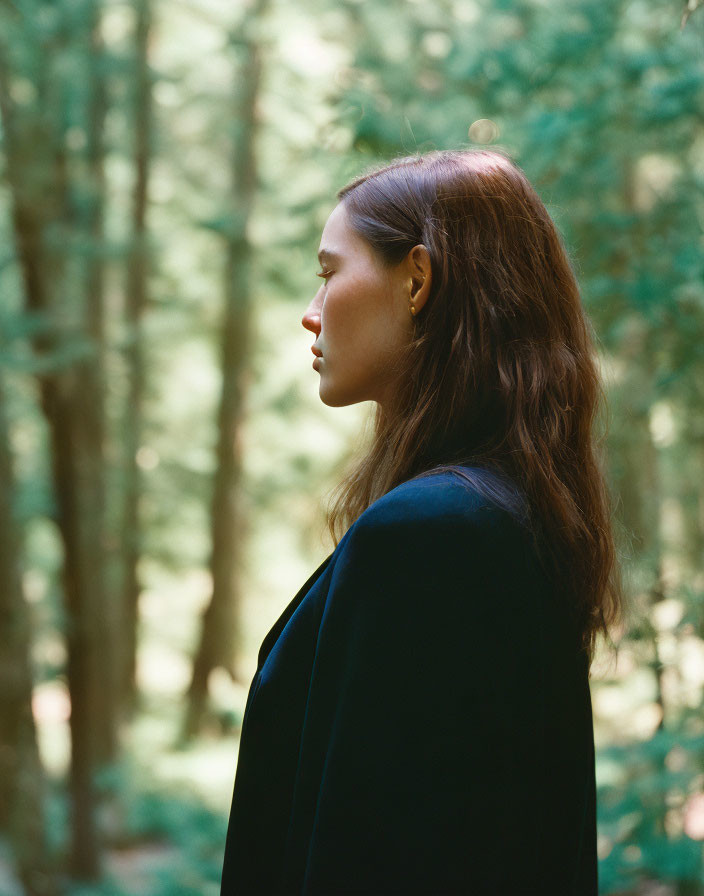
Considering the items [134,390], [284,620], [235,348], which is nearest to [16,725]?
[284,620]

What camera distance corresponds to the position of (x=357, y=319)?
1627 millimetres

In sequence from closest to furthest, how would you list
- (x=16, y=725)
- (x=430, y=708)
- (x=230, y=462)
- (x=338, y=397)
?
(x=430, y=708) < (x=338, y=397) < (x=16, y=725) < (x=230, y=462)

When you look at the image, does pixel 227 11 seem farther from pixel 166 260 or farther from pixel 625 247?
pixel 625 247

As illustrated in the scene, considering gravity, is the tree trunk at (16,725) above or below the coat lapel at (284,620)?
above

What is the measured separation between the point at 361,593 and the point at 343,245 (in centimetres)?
70

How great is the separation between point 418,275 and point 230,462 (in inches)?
496

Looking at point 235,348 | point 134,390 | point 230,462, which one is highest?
point 235,348

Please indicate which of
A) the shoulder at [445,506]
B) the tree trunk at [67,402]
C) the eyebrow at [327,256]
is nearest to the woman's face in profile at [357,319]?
the eyebrow at [327,256]

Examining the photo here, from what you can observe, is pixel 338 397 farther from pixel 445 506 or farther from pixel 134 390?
pixel 134 390

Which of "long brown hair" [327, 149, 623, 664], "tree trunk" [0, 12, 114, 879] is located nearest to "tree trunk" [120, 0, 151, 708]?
"tree trunk" [0, 12, 114, 879]

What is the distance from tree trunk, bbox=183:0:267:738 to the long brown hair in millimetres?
10193

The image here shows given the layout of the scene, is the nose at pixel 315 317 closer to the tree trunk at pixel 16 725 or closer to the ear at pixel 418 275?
the ear at pixel 418 275

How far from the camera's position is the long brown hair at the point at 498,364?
1469 millimetres

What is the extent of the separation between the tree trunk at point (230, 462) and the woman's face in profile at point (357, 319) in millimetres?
10131
